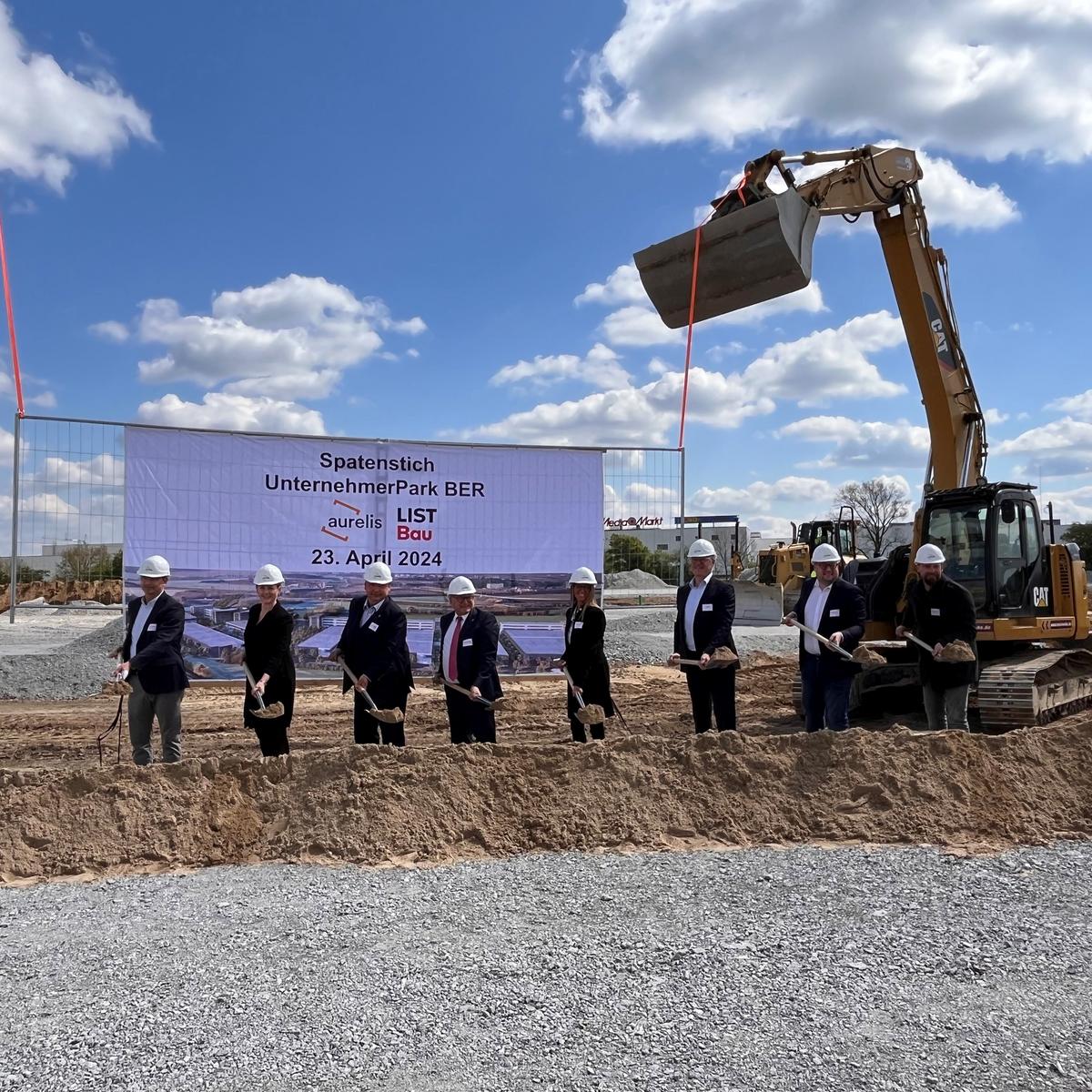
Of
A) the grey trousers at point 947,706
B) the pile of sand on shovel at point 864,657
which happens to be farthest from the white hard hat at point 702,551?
the grey trousers at point 947,706

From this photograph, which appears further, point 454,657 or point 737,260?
point 737,260

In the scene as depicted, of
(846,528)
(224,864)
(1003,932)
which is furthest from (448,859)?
(846,528)

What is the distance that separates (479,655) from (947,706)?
Result: 11.8 feet

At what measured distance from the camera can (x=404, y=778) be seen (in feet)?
17.9

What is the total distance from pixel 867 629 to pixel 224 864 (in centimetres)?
688

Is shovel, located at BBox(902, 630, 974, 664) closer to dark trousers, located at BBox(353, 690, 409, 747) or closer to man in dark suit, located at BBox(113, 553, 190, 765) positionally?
dark trousers, located at BBox(353, 690, 409, 747)

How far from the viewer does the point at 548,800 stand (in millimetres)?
5488

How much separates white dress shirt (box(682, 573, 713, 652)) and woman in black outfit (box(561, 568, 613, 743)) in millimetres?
616

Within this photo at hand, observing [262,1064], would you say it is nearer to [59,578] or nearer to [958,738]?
[958,738]

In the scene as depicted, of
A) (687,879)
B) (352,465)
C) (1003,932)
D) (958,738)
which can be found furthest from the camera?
(352,465)

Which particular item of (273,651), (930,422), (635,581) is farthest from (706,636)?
(635,581)

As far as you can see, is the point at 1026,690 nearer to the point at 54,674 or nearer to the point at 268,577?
the point at 268,577

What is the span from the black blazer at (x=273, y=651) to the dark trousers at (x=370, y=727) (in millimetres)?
464

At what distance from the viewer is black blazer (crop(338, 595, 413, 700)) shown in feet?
20.7
